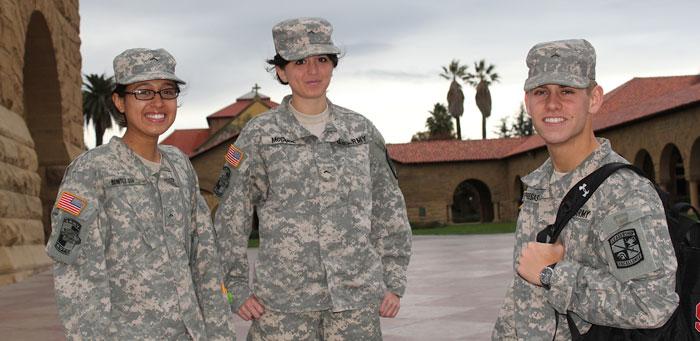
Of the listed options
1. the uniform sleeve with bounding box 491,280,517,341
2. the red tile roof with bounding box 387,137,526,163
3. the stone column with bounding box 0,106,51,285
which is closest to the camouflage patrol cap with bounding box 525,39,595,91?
the uniform sleeve with bounding box 491,280,517,341

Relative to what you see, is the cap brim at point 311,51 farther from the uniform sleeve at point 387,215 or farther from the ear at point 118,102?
the ear at point 118,102

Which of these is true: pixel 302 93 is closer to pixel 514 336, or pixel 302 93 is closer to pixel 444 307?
pixel 514 336

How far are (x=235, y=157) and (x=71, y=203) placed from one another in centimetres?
84

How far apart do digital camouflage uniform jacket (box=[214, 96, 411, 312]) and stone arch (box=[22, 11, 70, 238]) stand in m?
11.7

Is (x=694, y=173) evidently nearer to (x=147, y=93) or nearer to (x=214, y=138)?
(x=147, y=93)

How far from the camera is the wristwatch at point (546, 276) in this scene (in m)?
2.11

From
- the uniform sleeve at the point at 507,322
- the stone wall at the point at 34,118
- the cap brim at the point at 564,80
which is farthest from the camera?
the stone wall at the point at 34,118

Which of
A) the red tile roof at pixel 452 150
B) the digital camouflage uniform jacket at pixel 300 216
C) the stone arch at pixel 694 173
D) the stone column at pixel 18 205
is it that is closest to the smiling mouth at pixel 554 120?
the digital camouflage uniform jacket at pixel 300 216

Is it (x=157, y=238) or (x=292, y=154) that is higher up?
(x=292, y=154)

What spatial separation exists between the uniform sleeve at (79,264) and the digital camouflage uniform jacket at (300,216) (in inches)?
28.2

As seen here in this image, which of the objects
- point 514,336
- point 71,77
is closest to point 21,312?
point 514,336

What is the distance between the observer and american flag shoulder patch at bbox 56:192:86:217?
2.54 meters

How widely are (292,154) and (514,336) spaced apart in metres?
1.26

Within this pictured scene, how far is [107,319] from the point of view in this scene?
8.25ft
